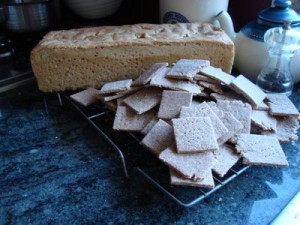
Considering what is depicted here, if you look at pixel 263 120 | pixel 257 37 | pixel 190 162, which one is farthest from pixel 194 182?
pixel 257 37

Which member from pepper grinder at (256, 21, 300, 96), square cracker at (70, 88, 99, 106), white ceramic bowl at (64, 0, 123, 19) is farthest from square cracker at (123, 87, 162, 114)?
white ceramic bowl at (64, 0, 123, 19)

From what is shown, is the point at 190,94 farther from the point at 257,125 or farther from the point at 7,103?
the point at 7,103

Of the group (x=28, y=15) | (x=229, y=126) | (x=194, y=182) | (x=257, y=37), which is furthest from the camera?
(x=28, y=15)

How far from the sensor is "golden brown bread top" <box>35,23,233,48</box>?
79cm

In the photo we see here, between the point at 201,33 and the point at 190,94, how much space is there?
26 cm

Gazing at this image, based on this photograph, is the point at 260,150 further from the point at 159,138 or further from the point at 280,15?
the point at 280,15

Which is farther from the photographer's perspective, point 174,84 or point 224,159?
point 174,84

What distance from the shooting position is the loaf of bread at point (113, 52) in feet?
2.57

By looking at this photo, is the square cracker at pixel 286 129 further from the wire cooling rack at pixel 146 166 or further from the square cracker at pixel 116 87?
the square cracker at pixel 116 87

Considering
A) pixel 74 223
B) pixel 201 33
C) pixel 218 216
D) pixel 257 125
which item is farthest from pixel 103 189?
pixel 201 33

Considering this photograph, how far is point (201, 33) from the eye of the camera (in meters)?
0.83

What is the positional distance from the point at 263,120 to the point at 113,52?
0.40m

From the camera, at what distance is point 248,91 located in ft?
2.26

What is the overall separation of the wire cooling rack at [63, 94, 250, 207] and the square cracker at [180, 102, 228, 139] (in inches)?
2.9
